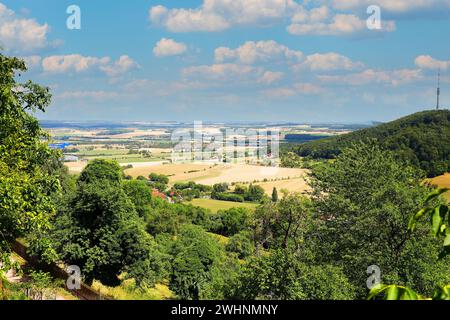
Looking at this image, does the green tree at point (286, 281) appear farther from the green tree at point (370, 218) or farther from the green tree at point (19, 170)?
the green tree at point (19, 170)

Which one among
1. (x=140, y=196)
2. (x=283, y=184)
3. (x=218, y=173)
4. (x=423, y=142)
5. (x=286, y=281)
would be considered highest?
(x=423, y=142)

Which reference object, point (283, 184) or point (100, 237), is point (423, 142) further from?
point (100, 237)

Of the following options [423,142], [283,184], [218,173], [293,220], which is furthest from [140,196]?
[218,173]

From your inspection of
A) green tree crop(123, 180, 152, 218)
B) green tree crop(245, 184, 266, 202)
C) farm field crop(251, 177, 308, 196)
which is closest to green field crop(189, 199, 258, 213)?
green tree crop(245, 184, 266, 202)

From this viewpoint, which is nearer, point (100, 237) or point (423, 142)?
point (100, 237)

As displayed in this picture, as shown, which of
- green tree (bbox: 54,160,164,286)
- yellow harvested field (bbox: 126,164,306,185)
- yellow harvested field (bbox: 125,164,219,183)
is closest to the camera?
green tree (bbox: 54,160,164,286)

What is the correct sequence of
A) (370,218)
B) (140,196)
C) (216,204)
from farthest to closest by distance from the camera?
(216,204) → (140,196) → (370,218)

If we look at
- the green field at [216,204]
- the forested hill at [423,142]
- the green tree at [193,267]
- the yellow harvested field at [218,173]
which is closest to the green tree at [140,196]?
the green tree at [193,267]

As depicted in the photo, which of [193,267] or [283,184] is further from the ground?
[193,267]

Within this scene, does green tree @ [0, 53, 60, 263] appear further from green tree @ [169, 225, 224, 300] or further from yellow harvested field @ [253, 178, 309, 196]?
yellow harvested field @ [253, 178, 309, 196]
